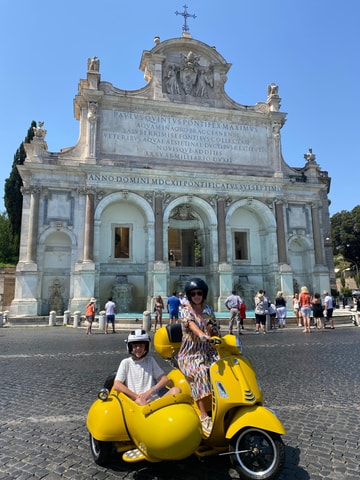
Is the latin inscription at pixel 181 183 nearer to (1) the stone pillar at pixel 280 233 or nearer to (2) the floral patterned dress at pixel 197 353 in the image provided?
(1) the stone pillar at pixel 280 233

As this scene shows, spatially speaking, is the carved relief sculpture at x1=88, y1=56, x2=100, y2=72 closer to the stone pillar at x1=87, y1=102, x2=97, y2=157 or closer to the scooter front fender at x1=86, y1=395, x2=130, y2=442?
the stone pillar at x1=87, y1=102, x2=97, y2=157

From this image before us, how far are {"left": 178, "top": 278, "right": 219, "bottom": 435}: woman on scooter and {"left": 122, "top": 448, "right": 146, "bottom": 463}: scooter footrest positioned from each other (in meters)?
0.57

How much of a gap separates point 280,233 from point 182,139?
954 centimetres

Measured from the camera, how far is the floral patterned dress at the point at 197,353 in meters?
3.21

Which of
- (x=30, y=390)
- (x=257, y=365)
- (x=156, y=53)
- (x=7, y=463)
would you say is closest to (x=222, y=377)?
(x=7, y=463)

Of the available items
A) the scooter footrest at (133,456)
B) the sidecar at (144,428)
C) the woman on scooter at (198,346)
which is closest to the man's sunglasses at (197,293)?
the woman on scooter at (198,346)

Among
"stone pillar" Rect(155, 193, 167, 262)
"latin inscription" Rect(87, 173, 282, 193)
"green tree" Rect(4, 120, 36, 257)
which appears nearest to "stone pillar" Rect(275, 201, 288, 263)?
"latin inscription" Rect(87, 173, 282, 193)

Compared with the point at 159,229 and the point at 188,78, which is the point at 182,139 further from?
the point at 159,229

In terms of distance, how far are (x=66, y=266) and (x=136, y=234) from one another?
16.2ft

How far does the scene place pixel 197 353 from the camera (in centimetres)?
335

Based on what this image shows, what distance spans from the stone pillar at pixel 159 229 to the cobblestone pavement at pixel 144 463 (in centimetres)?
1360

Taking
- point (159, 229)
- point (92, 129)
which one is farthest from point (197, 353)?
point (92, 129)

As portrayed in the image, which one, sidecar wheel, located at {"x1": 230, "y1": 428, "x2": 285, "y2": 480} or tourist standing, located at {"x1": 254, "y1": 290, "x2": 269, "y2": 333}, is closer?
sidecar wheel, located at {"x1": 230, "y1": 428, "x2": 285, "y2": 480}

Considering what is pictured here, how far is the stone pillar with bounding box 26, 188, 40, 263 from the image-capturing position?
70.1 feet
